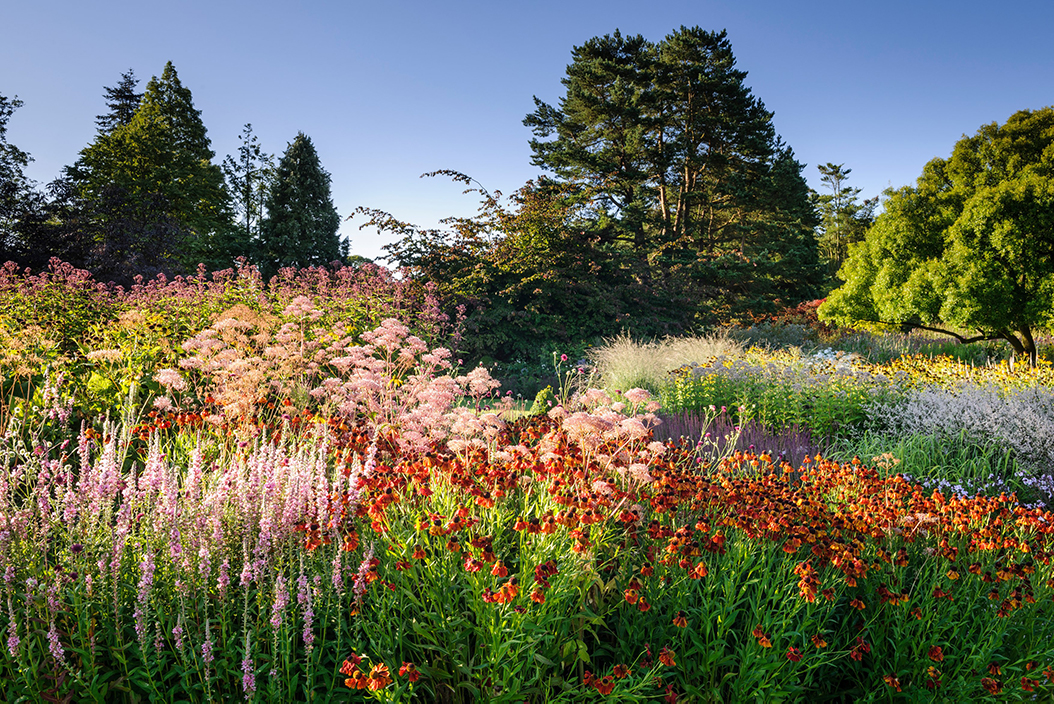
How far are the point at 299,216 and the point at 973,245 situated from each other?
26964mm

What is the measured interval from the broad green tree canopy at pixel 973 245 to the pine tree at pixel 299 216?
920 inches

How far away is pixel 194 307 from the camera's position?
243 inches

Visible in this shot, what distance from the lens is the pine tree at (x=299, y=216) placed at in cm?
2634

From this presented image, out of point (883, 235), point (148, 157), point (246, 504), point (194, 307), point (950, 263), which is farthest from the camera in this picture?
point (148, 157)

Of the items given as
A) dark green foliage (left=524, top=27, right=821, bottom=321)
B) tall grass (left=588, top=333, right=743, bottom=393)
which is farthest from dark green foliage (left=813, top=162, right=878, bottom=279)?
tall grass (left=588, top=333, right=743, bottom=393)

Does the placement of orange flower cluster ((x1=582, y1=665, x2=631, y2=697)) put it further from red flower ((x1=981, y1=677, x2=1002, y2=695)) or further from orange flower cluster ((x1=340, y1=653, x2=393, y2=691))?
red flower ((x1=981, y1=677, x2=1002, y2=695))

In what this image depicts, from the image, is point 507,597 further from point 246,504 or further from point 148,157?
point 148,157

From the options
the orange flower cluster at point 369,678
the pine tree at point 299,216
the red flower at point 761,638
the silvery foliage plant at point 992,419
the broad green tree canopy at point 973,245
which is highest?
the pine tree at point 299,216

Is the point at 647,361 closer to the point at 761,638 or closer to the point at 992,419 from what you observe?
the point at 992,419

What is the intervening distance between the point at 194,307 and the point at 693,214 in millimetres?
21916

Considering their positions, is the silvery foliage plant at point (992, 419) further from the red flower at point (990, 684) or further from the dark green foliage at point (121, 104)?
the dark green foliage at point (121, 104)

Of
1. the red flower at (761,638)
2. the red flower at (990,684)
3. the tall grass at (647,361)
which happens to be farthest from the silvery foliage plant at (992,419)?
the red flower at (761,638)

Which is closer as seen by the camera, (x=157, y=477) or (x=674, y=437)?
(x=157, y=477)

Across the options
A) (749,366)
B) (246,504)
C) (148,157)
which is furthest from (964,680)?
A: (148,157)
